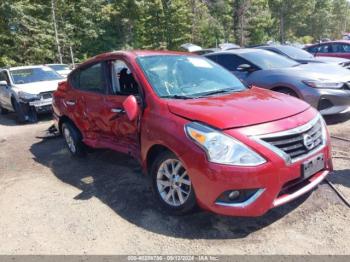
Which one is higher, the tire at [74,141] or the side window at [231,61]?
the side window at [231,61]

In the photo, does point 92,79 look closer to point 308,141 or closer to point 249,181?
point 249,181

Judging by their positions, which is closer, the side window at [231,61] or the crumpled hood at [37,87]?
the side window at [231,61]

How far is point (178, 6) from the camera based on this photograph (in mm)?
31969

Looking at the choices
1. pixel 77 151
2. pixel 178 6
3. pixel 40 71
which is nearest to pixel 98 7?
pixel 178 6

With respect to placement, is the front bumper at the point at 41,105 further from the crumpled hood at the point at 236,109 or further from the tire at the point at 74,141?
the crumpled hood at the point at 236,109

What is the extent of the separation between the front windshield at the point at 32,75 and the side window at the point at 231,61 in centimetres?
505

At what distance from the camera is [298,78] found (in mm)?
6672

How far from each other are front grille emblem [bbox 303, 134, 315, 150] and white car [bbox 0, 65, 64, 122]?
774 cm

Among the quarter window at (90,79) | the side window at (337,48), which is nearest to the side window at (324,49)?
the side window at (337,48)

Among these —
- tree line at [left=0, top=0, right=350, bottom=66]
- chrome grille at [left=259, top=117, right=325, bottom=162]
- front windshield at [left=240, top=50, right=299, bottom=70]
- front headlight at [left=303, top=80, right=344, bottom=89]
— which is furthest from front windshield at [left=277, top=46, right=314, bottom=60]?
tree line at [left=0, top=0, right=350, bottom=66]

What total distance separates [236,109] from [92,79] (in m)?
2.46

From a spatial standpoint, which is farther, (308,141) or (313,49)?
(313,49)

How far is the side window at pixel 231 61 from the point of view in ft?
25.8

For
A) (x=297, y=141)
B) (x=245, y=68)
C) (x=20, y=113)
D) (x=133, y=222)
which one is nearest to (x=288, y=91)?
(x=245, y=68)
